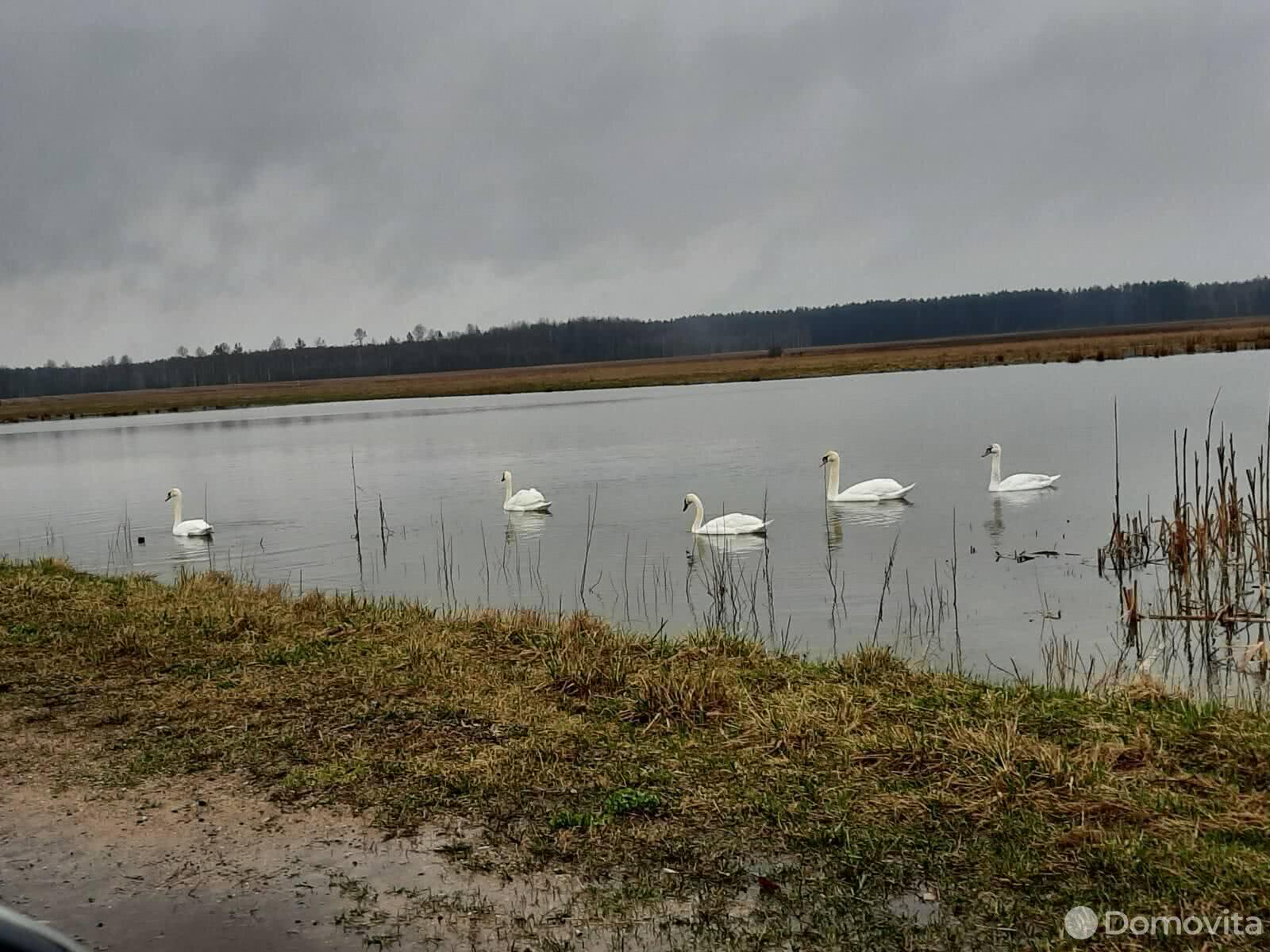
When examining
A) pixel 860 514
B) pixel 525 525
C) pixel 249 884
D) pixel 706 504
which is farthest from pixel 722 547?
pixel 249 884

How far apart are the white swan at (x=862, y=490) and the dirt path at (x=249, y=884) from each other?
13.8 m

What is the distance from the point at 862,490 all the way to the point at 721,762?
523 inches

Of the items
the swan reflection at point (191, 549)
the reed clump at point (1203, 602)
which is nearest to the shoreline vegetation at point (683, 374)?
the reed clump at point (1203, 602)

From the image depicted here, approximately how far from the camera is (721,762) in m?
5.34

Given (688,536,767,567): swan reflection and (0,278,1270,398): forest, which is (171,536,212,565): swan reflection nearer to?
(688,536,767,567): swan reflection

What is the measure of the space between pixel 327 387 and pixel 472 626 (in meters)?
110

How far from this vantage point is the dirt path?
12.8ft

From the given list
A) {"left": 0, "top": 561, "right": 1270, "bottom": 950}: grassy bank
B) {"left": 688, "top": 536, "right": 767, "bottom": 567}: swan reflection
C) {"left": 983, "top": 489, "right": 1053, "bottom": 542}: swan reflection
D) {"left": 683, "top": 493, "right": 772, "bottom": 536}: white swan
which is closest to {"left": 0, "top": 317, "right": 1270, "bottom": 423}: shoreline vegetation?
{"left": 983, "top": 489, "right": 1053, "bottom": 542}: swan reflection

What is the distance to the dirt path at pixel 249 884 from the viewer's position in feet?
12.8

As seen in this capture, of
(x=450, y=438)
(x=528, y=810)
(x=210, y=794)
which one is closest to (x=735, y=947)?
(x=528, y=810)

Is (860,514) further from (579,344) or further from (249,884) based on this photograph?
(579,344)

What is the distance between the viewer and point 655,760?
543cm

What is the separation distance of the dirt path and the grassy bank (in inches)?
8.1

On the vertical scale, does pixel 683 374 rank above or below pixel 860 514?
above
